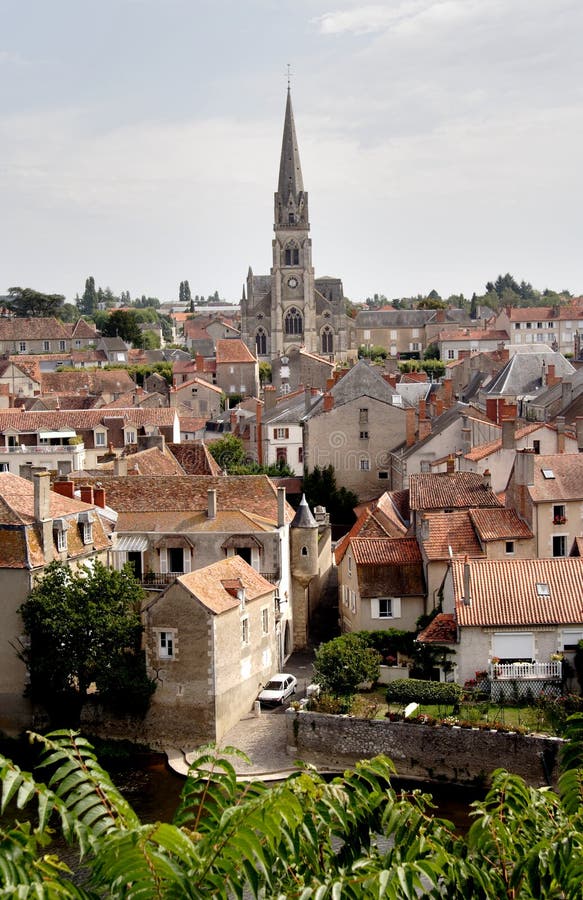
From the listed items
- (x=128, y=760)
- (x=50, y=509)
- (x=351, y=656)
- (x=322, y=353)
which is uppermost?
(x=322, y=353)

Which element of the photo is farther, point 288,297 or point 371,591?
point 288,297

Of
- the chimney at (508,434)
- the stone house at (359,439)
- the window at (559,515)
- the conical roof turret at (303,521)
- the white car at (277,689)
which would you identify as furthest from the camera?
the stone house at (359,439)

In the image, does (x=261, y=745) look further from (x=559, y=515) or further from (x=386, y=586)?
→ (x=559, y=515)

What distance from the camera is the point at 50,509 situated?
38344 mm

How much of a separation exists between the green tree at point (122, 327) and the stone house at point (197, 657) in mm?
117954

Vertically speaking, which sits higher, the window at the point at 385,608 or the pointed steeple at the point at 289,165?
the pointed steeple at the point at 289,165

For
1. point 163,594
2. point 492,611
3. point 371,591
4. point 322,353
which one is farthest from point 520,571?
point 322,353

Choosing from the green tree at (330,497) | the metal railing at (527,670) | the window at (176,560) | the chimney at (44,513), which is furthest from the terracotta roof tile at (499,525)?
the green tree at (330,497)

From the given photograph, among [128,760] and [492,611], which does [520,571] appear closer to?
[492,611]

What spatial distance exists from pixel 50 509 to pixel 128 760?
9.23m

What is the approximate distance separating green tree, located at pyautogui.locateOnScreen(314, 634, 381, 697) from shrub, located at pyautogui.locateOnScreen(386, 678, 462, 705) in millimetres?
1082

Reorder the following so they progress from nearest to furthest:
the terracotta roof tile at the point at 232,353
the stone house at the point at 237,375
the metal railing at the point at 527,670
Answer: the metal railing at the point at 527,670
the stone house at the point at 237,375
the terracotta roof tile at the point at 232,353

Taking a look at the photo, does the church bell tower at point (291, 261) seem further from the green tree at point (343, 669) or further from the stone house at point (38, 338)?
the green tree at point (343, 669)

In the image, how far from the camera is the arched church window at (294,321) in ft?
472
